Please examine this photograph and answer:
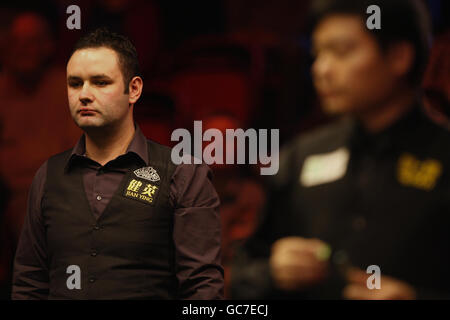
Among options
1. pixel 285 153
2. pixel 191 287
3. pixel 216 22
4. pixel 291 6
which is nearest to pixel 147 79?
pixel 216 22

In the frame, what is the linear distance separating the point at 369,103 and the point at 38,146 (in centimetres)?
116

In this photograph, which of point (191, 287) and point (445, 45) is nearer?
point (191, 287)

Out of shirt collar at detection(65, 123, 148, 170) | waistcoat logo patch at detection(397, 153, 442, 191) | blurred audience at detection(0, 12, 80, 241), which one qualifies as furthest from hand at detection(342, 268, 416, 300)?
blurred audience at detection(0, 12, 80, 241)

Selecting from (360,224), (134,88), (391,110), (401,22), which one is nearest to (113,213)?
(134,88)

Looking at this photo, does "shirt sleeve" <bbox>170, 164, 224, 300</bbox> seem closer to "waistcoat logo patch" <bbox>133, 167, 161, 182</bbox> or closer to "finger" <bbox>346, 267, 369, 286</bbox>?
"waistcoat logo patch" <bbox>133, 167, 161, 182</bbox>

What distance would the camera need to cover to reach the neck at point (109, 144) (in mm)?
1391

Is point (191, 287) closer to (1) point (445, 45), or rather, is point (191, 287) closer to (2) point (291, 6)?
(2) point (291, 6)

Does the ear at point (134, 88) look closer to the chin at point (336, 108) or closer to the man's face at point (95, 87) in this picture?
the man's face at point (95, 87)

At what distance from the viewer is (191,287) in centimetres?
132

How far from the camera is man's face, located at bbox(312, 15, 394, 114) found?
1.29 metres

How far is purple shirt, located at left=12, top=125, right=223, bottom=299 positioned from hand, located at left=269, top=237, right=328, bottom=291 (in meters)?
0.14

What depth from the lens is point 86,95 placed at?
134 centimetres

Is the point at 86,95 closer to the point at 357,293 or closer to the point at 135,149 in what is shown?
the point at 135,149
